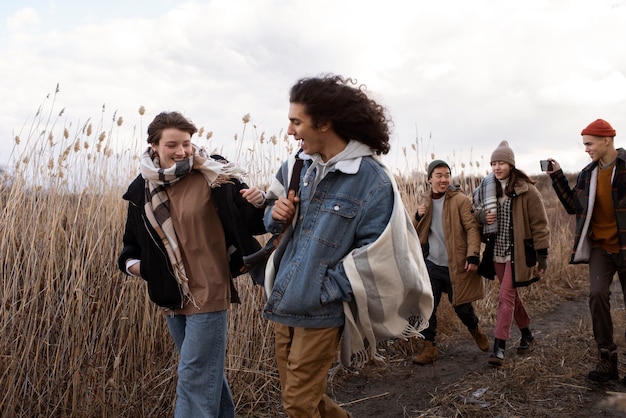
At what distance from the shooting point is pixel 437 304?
4750 millimetres

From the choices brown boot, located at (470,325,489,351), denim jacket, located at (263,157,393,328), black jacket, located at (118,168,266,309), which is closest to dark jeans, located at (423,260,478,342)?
brown boot, located at (470,325,489,351)

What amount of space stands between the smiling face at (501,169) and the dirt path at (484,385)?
1512 mm

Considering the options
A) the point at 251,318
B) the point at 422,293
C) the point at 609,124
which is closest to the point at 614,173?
the point at 609,124

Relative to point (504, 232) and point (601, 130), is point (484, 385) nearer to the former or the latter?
point (504, 232)

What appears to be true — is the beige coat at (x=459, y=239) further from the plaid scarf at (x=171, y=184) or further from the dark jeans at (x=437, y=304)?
the plaid scarf at (x=171, y=184)

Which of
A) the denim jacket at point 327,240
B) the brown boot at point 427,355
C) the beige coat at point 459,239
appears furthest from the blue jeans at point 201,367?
the beige coat at point 459,239

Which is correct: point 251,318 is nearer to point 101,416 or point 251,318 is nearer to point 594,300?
point 101,416

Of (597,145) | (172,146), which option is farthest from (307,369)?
(597,145)

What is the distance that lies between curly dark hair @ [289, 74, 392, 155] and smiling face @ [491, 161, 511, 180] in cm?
258

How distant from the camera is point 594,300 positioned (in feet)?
13.4

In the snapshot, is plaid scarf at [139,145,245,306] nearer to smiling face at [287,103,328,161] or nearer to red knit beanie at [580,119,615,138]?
smiling face at [287,103,328,161]

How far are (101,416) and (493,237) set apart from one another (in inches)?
131

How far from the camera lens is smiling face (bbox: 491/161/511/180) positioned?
4707mm

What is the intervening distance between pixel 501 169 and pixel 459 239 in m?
0.69
